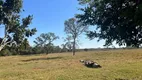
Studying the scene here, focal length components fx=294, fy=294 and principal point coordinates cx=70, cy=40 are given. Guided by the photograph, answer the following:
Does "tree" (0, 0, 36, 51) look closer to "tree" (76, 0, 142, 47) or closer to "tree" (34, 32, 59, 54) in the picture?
"tree" (76, 0, 142, 47)

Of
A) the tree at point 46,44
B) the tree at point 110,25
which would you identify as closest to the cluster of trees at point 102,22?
the tree at point 110,25

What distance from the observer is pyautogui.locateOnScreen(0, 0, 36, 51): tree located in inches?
1218

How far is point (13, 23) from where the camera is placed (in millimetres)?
32375

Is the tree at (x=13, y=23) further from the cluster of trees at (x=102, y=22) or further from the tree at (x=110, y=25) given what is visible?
the tree at (x=110, y=25)

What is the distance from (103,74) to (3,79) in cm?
745

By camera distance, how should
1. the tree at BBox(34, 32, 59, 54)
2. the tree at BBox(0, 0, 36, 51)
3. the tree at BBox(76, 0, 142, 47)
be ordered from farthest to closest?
the tree at BBox(34, 32, 59, 54) → the tree at BBox(0, 0, 36, 51) → the tree at BBox(76, 0, 142, 47)

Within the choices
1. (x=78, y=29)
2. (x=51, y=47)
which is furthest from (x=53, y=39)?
(x=78, y=29)

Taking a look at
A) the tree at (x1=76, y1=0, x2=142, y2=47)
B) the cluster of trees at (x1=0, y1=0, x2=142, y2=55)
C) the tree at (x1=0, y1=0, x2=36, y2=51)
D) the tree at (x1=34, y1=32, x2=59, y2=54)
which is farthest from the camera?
the tree at (x1=34, y1=32, x2=59, y2=54)

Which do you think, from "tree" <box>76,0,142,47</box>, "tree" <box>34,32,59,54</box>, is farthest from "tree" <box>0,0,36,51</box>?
"tree" <box>34,32,59,54</box>

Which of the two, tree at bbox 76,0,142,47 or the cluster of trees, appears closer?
the cluster of trees

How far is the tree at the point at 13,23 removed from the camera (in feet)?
102

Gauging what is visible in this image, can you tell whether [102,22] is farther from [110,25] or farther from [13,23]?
[13,23]

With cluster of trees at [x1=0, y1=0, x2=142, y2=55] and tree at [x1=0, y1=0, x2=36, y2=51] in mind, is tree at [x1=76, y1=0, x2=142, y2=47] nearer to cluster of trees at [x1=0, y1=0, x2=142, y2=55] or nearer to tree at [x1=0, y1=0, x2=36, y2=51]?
cluster of trees at [x1=0, y1=0, x2=142, y2=55]

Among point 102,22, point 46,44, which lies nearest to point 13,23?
point 102,22
